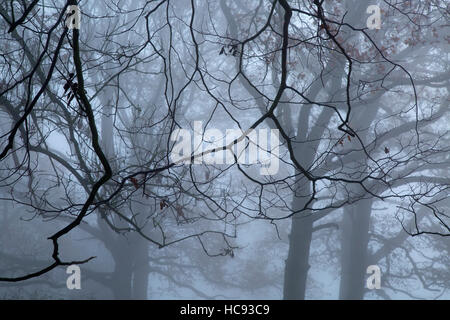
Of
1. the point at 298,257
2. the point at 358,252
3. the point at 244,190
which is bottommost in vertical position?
the point at 298,257

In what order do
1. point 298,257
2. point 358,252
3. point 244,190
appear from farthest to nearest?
point 244,190
point 358,252
point 298,257

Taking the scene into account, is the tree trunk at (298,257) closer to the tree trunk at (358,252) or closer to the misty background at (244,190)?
the misty background at (244,190)

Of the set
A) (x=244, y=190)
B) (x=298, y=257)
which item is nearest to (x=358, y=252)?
(x=298, y=257)

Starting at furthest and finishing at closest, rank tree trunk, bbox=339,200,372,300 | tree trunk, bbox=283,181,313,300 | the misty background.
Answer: tree trunk, bbox=339,200,372,300 → the misty background → tree trunk, bbox=283,181,313,300

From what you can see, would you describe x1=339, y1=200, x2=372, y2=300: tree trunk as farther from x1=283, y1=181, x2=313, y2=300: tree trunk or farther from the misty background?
x1=283, y1=181, x2=313, y2=300: tree trunk

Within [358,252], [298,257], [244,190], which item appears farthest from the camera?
[244,190]

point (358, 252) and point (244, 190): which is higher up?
point (244, 190)

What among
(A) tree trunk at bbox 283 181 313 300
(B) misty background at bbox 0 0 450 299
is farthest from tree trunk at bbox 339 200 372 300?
(A) tree trunk at bbox 283 181 313 300

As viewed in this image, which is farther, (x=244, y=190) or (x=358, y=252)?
(x=244, y=190)

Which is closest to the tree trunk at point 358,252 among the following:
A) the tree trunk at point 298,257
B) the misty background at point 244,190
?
the misty background at point 244,190

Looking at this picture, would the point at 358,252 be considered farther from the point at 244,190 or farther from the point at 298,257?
the point at 244,190

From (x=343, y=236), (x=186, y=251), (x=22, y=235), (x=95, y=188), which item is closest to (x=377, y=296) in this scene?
(x=343, y=236)

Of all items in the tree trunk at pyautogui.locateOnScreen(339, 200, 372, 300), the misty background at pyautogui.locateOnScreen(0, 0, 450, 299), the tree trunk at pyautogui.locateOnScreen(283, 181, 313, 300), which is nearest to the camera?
the tree trunk at pyautogui.locateOnScreen(283, 181, 313, 300)
